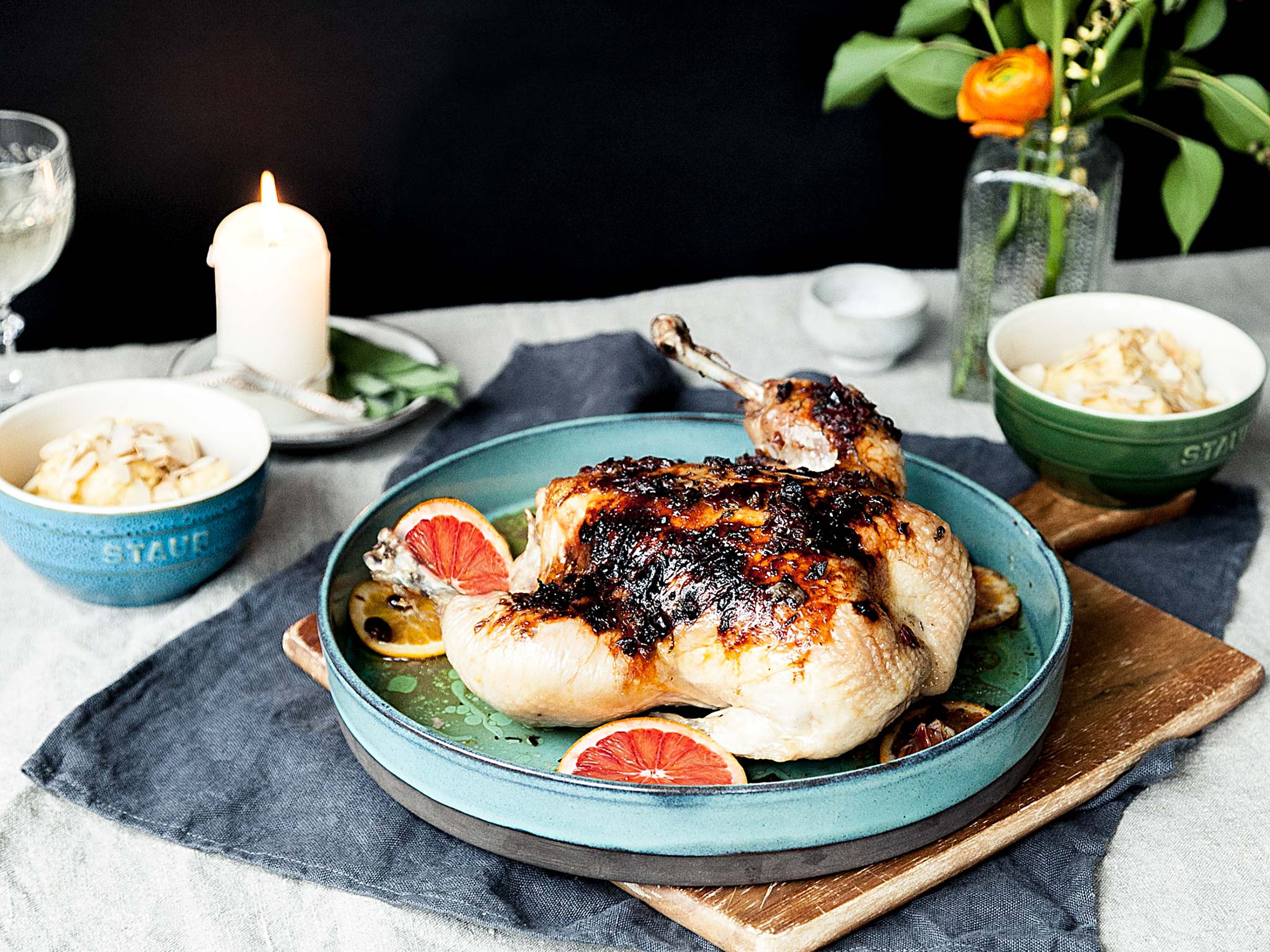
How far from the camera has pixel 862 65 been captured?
92.2 inches

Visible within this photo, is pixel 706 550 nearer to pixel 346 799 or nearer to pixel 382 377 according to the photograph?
pixel 346 799

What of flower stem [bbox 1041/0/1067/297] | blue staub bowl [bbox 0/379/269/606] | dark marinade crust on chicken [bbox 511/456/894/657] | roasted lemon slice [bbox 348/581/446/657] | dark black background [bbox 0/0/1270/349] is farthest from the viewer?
dark black background [bbox 0/0/1270/349]

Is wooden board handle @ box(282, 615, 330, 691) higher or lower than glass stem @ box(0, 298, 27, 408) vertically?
lower

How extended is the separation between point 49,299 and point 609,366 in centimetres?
106

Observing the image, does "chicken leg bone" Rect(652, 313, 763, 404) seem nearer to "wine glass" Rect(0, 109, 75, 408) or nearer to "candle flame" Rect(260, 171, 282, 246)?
"candle flame" Rect(260, 171, 282, 246)

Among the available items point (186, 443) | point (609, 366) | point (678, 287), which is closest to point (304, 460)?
point (186, 443)

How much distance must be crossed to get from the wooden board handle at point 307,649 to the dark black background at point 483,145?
1089 millimetres

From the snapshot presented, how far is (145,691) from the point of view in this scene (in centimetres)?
172

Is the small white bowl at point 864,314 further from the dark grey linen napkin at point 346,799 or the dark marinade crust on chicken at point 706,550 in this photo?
the dark marinade crust on chicken at point 706,550

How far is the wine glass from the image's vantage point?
201 cm

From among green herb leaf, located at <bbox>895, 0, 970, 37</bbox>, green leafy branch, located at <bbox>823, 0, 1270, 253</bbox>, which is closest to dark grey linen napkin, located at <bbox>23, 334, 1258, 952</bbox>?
green leafy branch, located at <bbox>823, 0, 1270, 253</bbox>

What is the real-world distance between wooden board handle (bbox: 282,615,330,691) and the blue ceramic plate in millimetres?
69

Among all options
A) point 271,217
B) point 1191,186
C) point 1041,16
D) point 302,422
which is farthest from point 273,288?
point 1191,186

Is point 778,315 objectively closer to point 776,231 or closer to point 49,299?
point 776,231
